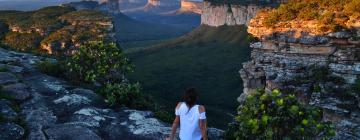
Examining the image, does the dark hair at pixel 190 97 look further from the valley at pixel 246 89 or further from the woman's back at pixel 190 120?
the woman's back at pixel 190 120

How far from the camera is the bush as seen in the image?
28.8m

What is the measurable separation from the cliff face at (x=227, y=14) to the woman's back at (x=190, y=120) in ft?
455

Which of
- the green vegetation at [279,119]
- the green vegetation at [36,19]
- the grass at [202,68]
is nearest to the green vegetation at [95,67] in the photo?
the green vegetation at [279,119]

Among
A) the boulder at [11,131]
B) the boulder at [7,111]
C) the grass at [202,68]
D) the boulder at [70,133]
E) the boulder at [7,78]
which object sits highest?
the boulder at [7,78]

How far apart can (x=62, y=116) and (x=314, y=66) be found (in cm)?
2344

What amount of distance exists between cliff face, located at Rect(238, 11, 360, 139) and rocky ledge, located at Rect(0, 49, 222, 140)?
552 inches

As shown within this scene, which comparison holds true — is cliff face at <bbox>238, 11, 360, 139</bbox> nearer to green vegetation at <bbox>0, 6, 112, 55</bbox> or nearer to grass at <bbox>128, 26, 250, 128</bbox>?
grass at <bbox>128, 26, 250, 128</bbox>

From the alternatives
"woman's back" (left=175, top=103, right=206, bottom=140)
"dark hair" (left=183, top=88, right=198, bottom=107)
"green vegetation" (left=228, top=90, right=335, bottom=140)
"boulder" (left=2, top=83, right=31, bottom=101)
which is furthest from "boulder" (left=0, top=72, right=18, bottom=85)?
"green vegetation" (left=228, top=90, right=335, bottom=140)

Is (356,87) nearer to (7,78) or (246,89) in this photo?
(246,89)

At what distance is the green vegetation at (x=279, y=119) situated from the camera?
15.9m

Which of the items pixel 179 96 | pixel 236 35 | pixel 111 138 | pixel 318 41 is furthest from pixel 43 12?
pixel 111 138

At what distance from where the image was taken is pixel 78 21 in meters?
92.8

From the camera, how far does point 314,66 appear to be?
37.3 metres

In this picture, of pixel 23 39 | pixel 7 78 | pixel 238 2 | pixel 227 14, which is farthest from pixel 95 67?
pixel 227 14
